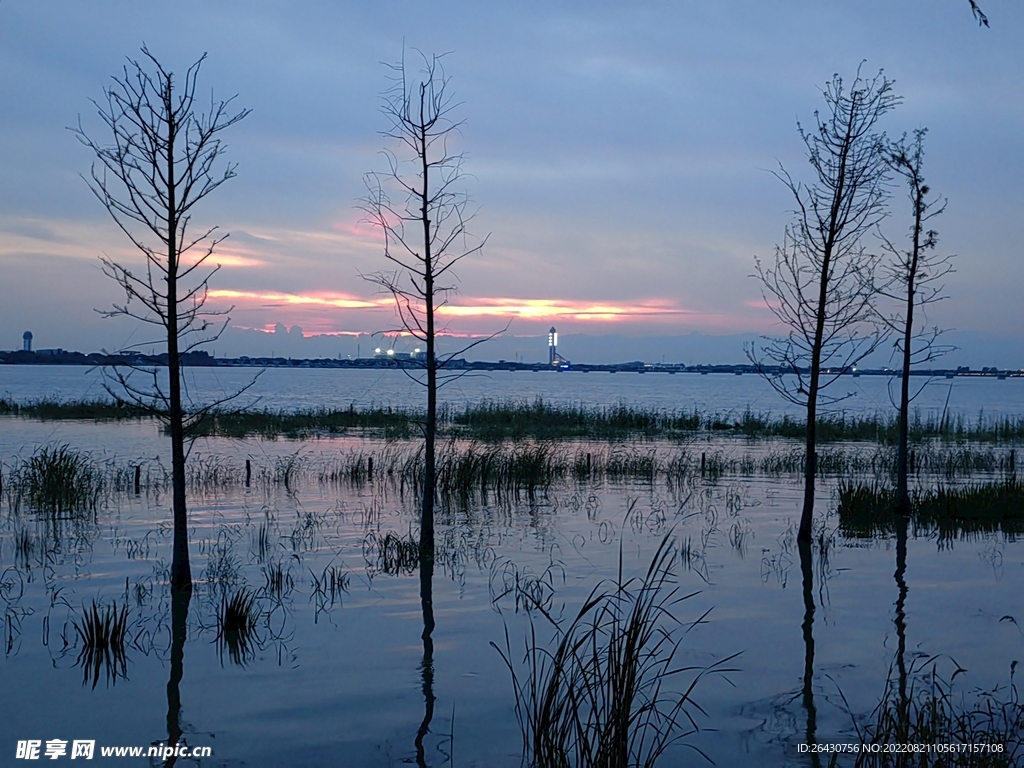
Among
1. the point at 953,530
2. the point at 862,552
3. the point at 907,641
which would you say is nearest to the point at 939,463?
the point at 953,530

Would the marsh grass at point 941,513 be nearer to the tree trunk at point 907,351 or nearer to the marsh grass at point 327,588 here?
the tree trunk at point 907,351

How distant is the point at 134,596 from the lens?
10.4 meters

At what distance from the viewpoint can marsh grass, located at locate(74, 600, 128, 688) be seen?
7.80 meters

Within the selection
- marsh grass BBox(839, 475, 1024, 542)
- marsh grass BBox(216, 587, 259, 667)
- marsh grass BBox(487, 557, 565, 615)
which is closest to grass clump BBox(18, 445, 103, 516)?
marsh grass BBox(216, 587, 259, 667)

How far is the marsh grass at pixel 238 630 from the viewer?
27.8ft

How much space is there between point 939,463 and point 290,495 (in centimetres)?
1962

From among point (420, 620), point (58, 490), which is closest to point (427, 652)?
point (420, 620)

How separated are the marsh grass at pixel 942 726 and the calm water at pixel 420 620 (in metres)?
0.37

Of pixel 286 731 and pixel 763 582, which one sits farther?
pixel 763 582

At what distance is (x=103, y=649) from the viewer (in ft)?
27.2

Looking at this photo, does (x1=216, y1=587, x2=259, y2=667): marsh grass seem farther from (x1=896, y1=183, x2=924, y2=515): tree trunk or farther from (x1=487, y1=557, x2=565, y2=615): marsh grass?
(x1=896, y1=183, x2=924, y2=515): tree trunk

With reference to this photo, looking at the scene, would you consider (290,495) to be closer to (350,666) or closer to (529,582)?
(529,582)

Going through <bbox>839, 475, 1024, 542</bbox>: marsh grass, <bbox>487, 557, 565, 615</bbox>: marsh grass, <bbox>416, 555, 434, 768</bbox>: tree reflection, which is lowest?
<bbox>416, 555, 434, 768</bbox>: tree reflection

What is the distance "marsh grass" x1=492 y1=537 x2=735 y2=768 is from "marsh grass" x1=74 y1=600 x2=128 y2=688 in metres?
3.59
